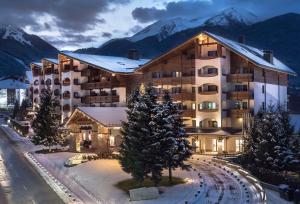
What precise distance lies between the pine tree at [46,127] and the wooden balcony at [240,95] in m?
25.4

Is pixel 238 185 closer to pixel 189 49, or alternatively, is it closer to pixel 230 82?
pixel 230 82

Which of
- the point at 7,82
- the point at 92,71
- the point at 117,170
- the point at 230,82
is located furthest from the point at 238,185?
the point at 7,82

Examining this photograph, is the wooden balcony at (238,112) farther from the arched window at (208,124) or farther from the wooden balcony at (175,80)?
the wooden balcony at (175,80)

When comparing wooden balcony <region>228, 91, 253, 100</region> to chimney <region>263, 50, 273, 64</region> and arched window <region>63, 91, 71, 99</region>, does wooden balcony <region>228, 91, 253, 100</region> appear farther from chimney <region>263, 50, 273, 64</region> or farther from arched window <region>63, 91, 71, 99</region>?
arched window <region>63, 91, 71, 99</region>

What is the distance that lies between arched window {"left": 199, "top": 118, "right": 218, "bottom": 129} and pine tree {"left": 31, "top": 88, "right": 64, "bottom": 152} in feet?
69.2

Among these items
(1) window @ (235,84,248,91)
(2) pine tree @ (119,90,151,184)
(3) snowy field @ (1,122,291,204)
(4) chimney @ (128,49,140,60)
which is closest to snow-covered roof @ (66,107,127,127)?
(3) snowy field @ (1,122,291,204)

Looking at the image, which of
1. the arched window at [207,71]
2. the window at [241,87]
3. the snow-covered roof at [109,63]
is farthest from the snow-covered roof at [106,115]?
the window at [241,87]

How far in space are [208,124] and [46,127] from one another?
23.2 m

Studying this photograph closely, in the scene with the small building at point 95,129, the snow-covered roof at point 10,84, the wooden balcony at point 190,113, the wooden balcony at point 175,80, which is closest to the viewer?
the wooden balcony at point 190,113

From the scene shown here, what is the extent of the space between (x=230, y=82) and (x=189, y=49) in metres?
8.00

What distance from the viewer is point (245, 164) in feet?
155

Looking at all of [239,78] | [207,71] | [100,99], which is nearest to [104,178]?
[207,71]

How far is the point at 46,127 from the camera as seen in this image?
64.6 m

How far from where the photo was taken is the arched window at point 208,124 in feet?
197
